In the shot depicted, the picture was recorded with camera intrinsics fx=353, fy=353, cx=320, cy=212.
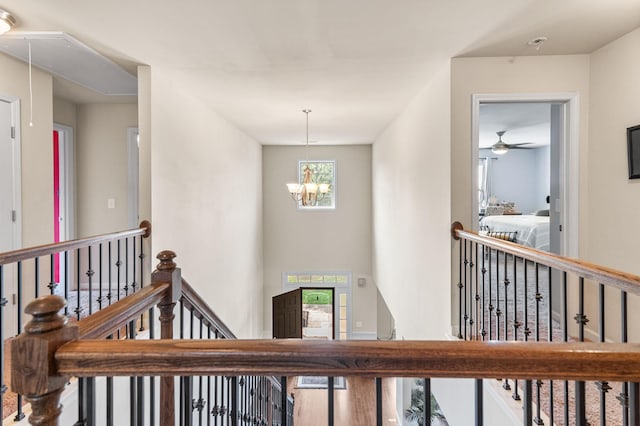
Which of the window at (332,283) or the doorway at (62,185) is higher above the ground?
the doorway at (62,185)

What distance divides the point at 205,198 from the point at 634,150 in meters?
4.20

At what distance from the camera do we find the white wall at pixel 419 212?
3225 mm

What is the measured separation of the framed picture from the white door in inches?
201

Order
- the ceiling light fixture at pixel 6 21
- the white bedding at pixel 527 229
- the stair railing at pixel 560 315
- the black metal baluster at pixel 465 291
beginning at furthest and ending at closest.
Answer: the white bedding at pixel 527 229 → the black metal baluster at pixel 465 291 → the ceiling light fixture at pixel 6 21 → the stair railing at pixel 560 315

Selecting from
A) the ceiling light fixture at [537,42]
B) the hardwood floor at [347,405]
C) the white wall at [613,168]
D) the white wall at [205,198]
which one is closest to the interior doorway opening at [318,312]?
the hardwood floor at [347,405]

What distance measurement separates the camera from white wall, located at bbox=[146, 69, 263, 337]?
3.31 metres

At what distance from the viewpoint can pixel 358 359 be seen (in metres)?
0.74

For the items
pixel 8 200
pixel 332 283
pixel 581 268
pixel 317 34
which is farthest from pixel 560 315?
pixel 332 283

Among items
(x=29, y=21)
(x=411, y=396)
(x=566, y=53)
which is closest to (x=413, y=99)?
(x=566, y=53)

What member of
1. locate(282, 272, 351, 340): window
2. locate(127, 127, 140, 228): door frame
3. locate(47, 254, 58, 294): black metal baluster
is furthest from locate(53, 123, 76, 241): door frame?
locate(282, 272, 351, 340): window

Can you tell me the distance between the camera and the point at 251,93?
4.01 metres

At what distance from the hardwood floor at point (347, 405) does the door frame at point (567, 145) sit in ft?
14.0

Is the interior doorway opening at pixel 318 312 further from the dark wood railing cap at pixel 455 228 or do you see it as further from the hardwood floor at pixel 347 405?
the dark wood railing cap at pixel 455 228

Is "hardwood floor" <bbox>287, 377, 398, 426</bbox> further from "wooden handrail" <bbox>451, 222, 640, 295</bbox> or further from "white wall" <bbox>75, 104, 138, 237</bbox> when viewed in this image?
"wooden handrail" <bbox>451, 222, 640, 295</bbox>
